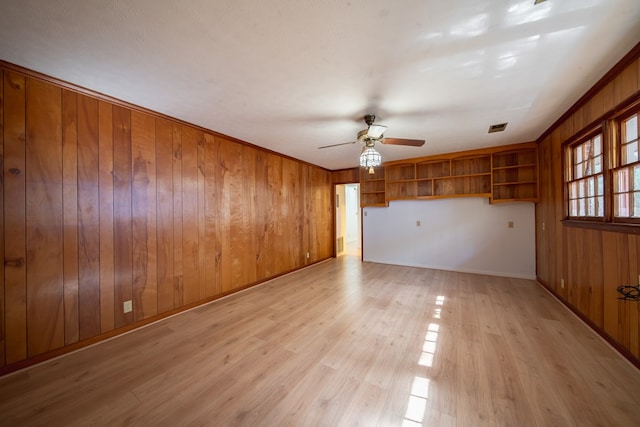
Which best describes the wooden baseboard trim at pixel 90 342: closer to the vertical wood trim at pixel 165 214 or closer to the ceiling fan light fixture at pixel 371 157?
the vertical wood trim at pixel 165 214

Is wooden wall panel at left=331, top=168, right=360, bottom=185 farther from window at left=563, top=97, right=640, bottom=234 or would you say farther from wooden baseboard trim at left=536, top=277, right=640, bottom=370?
wooden baseboard trim at left=536, top=277, right=640, bottom=370

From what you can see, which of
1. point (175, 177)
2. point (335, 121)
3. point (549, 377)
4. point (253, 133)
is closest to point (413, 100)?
point (335, 121)

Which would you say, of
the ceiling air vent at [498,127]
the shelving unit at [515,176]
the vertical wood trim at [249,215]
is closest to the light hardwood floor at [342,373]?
the vertical wood trim at [249,215]

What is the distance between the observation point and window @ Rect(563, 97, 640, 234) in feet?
6.07

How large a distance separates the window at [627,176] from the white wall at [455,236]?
2486mm

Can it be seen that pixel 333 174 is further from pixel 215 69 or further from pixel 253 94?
pixel 215 69

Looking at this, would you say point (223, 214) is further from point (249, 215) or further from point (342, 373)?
point (342, 373)

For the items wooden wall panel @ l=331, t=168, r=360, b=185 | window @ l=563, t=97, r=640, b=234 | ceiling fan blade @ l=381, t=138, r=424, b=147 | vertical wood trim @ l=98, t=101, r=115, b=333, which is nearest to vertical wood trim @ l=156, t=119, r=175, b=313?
vertical wood trim @ l=98, t=101, r=115, b=333

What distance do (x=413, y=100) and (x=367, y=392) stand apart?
2.68 meters

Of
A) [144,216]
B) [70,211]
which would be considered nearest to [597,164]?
[144,216]

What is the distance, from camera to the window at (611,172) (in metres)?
1.85

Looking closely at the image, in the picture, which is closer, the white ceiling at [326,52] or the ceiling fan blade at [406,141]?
the white ceiling at [326,52]

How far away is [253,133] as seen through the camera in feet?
10.9

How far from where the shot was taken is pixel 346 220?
8000 millimetres
